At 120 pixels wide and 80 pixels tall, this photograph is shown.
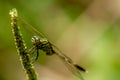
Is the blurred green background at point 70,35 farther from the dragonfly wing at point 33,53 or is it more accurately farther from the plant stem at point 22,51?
the plant stem at point 22,51

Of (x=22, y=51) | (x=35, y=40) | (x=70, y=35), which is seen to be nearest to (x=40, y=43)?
(x=35, y=40)

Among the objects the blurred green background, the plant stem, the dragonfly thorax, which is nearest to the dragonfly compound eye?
the dragonfly thorax

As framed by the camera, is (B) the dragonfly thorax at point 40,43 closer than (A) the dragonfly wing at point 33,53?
No

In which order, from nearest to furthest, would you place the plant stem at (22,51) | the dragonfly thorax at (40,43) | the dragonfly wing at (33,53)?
the plant stem at (22,51)
the dragonfly wing at (33,53)
the dragonfly thorax at (40,43)

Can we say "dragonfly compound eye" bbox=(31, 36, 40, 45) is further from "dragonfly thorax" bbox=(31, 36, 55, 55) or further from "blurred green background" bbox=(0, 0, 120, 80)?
"blurred green background" bbox=(0, 0, 120, 80)

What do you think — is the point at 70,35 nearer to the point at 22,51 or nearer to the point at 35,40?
the point at 35,40

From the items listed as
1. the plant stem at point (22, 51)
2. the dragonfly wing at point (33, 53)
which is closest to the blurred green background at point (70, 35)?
the dragonfly wing at point (33, 53)

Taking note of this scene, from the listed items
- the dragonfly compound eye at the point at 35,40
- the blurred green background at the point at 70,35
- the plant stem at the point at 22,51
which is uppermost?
the plant stem at the point at 22,51

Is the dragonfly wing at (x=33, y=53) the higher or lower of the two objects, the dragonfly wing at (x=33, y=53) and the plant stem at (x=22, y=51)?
the lower

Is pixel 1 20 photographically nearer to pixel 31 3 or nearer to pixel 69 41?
pixel 31 3

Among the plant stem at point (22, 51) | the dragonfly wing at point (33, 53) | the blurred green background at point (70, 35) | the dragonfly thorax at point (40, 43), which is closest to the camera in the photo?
the plant stem at point (22, 51)
